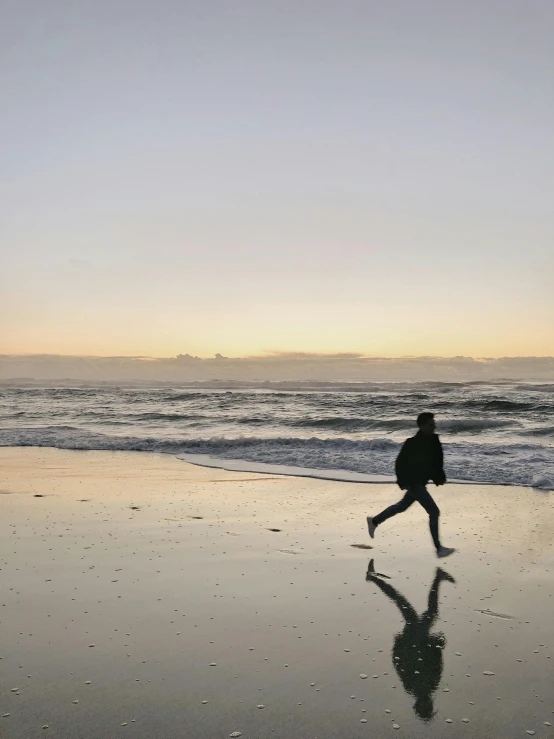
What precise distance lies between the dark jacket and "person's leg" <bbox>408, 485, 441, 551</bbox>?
0.10 meters

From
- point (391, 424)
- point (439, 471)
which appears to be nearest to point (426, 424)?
point (439, 471)

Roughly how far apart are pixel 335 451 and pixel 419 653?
1343 cm

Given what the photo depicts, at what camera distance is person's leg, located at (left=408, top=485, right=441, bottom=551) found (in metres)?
7.46

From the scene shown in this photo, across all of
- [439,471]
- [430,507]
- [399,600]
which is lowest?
[399,600]

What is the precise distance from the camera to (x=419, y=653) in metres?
4.65

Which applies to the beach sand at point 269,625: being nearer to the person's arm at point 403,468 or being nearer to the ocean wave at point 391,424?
the person's arm at point 403,468

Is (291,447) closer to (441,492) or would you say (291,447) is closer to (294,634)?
(441,492)

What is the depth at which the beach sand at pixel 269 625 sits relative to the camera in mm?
3770

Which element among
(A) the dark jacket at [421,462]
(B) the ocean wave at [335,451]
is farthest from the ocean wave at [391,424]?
(A) the dark jacket at [421,462]

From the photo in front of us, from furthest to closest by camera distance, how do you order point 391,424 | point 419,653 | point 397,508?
point 391,424 → point 397,508 → point 419,653

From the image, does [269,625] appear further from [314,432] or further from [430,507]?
[314,432]

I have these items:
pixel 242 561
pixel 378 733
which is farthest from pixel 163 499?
pixel 378 733

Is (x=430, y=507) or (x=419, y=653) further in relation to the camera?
(x=430, y=507)

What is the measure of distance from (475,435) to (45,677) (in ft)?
70.8
